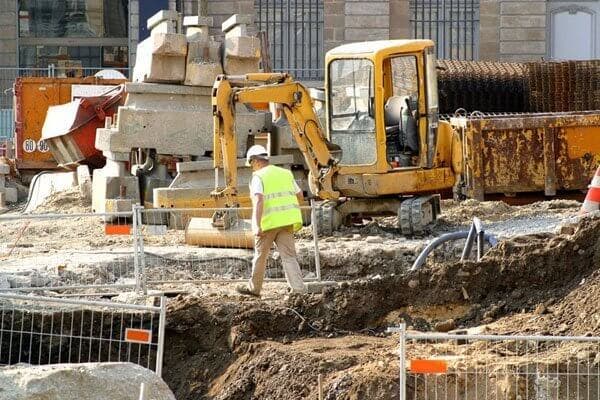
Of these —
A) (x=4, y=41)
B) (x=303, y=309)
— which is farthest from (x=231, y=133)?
(x=4, y=41)

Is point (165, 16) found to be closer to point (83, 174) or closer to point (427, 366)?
point (83, 174)

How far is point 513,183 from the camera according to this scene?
20.8 metres

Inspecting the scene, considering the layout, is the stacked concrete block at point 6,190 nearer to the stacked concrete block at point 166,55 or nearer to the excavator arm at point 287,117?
the stacked concrete block at point 166,55

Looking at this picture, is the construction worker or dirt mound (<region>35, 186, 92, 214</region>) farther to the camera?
dirt mound (<region>35, 186, 92, 214</region>)

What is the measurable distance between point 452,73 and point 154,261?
9034 millimetres

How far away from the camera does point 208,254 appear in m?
17.4

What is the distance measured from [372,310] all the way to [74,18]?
77.7 ft

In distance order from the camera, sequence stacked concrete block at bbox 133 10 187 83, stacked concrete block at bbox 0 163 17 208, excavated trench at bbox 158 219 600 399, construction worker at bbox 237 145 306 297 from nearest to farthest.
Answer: excavated trench at bbox 158 219 600 399
construction worker at bbox 237 145 306 297
stacked concrete block at bbox 133 10 187 83
stacked concrete block at bbox 0 163 17 208

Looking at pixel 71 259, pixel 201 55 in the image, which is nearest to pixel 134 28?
pixel 201 55

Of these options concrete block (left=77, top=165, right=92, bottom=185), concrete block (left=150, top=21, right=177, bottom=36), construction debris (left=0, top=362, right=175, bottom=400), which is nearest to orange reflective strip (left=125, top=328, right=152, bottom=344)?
construction debris (left=0, top=362, right=175, bottom=400)

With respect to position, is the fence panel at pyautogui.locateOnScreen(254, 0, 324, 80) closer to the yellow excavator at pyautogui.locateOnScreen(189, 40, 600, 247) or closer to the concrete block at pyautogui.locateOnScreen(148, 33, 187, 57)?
the concrete block at pyautogui.locateOnScreen(148, 33, 187, 57)

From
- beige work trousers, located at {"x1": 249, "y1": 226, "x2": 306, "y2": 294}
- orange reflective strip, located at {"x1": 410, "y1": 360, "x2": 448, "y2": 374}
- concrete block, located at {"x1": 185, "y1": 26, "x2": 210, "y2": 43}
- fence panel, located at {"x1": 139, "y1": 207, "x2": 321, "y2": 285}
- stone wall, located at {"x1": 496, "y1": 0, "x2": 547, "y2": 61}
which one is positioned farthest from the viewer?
stone wall, located at {"x1": 496, "y1": 0, "x2": 547, "y2": 61}

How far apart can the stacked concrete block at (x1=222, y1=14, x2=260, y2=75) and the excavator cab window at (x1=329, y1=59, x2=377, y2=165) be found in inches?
105

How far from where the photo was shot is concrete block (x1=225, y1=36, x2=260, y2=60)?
21328 mm
